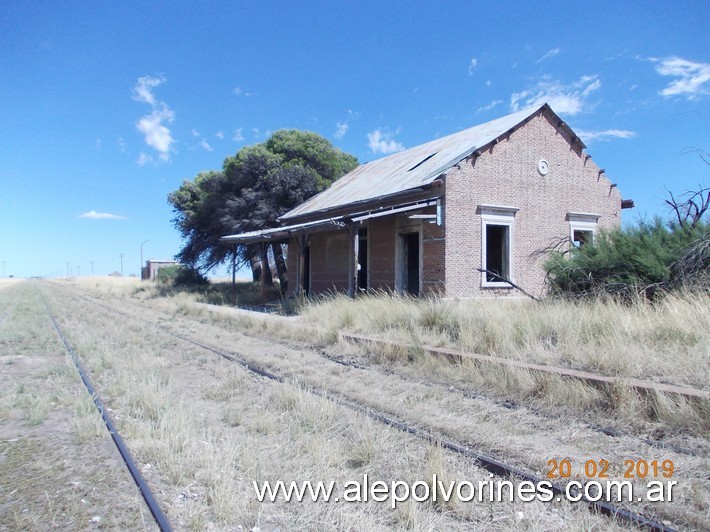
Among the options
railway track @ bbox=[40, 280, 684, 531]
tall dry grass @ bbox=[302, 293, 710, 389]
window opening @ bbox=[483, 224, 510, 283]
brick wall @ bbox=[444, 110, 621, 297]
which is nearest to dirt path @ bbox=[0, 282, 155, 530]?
railway track @ bbox=[40, 280, 684, 531]

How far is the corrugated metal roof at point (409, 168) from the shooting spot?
16719 millimetres

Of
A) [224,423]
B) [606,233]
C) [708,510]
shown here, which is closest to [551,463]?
[708,510]

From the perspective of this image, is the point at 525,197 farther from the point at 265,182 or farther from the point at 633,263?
the point at 265,182

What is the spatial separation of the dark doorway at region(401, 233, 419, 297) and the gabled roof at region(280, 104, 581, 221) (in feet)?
A: 5.89

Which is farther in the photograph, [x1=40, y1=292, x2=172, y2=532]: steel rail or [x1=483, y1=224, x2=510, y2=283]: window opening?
[x1=483, y1=224, x2=510, y2=283]: window opening

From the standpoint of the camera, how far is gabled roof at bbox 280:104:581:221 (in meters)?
16.6

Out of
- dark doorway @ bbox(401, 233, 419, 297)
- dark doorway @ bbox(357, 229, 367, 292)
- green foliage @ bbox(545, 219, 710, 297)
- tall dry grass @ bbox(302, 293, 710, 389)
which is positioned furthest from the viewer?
dark doorway @ bbox(357, 229, 367, 292)

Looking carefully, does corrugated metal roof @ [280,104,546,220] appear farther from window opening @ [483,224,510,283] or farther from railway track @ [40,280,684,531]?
railway track @ [40,280,684,531]

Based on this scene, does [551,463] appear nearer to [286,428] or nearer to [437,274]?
[286,428]

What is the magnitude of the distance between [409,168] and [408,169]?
0.08 meters

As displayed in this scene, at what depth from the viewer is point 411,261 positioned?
57.6 ft

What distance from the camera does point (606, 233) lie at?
12852 mm

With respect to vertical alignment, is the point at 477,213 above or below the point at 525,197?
below

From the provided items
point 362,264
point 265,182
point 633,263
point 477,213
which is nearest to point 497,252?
point 477,213
